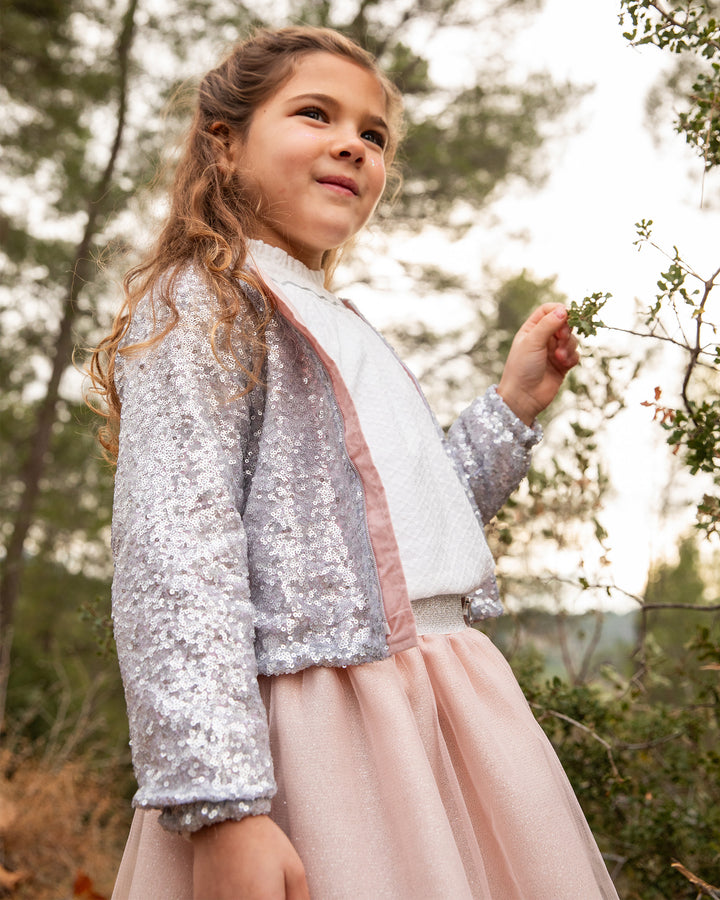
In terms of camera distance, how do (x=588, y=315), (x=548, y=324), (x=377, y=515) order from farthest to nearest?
(x=548, y=324), (x=588, y=315), (x=377, y=515)

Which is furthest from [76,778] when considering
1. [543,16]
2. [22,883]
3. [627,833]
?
[543,16]

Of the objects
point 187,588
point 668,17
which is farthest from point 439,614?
point 668,17

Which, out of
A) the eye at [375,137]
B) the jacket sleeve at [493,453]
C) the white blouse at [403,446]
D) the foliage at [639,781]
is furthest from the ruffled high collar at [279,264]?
the foliage at [639,781]

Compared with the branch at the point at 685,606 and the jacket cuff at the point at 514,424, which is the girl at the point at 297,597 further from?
the branch at the point at 685,606

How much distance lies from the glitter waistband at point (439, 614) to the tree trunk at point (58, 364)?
613cm

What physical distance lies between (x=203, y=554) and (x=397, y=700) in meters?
0.34

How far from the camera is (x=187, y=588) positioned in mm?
1051

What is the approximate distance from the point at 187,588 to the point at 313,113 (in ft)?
3.15

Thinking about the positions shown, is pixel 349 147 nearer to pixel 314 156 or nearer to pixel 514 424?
pixel 314 156

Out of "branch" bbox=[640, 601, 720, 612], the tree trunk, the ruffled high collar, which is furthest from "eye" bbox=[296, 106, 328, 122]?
the tree trunk

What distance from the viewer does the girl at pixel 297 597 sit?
1.01 metres

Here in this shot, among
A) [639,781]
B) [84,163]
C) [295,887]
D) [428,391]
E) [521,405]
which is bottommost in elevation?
[639,781]

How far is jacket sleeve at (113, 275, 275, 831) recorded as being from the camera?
98 cm

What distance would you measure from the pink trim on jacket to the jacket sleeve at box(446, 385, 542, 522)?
1.59ft
